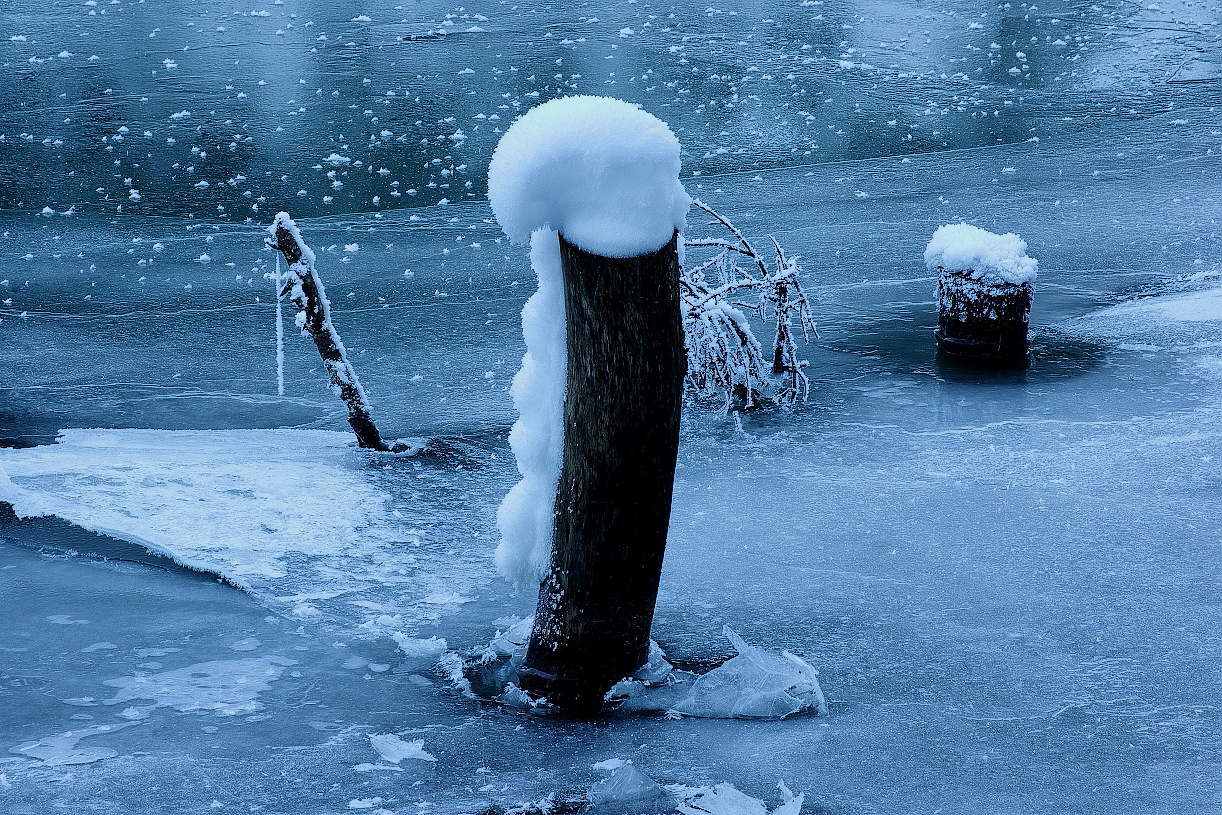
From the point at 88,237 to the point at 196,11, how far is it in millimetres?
11590

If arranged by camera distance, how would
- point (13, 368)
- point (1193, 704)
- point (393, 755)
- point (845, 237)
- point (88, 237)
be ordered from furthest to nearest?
point (88, 237)
point (845, 237)
point (13, 368)
point (1193, 704)
point (393, 755)

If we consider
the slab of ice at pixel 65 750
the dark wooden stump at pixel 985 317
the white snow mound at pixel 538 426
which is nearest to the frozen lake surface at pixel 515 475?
the slab of ice at pixel 65 750

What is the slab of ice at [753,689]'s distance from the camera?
3453mm

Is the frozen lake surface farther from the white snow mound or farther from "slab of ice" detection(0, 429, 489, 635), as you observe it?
the white snow mound

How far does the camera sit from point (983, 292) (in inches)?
275

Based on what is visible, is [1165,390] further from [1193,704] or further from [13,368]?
[13,368]

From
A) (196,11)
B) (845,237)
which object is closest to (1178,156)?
(845,237)

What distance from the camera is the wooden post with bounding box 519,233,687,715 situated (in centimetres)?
307

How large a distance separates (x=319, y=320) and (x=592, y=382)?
2.99 meters

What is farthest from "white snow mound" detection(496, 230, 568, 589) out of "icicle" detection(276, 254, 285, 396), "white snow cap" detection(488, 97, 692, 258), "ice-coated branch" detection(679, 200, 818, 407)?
"ice-coated branch" detection(679, 200, 818, 407)

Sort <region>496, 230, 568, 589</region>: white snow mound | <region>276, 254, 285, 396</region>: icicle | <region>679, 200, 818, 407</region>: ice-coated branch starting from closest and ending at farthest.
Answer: <region>496, 230, 568, 589</region>: white snow mound < <region>276, 254, 285, 396</region>: icicle < <region>679, 200, 818, 407</region>: ice-coated branch

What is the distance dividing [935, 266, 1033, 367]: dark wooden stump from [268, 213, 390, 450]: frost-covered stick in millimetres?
3573

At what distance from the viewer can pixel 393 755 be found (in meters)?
3.19

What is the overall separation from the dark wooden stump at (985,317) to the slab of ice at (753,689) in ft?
13.2
